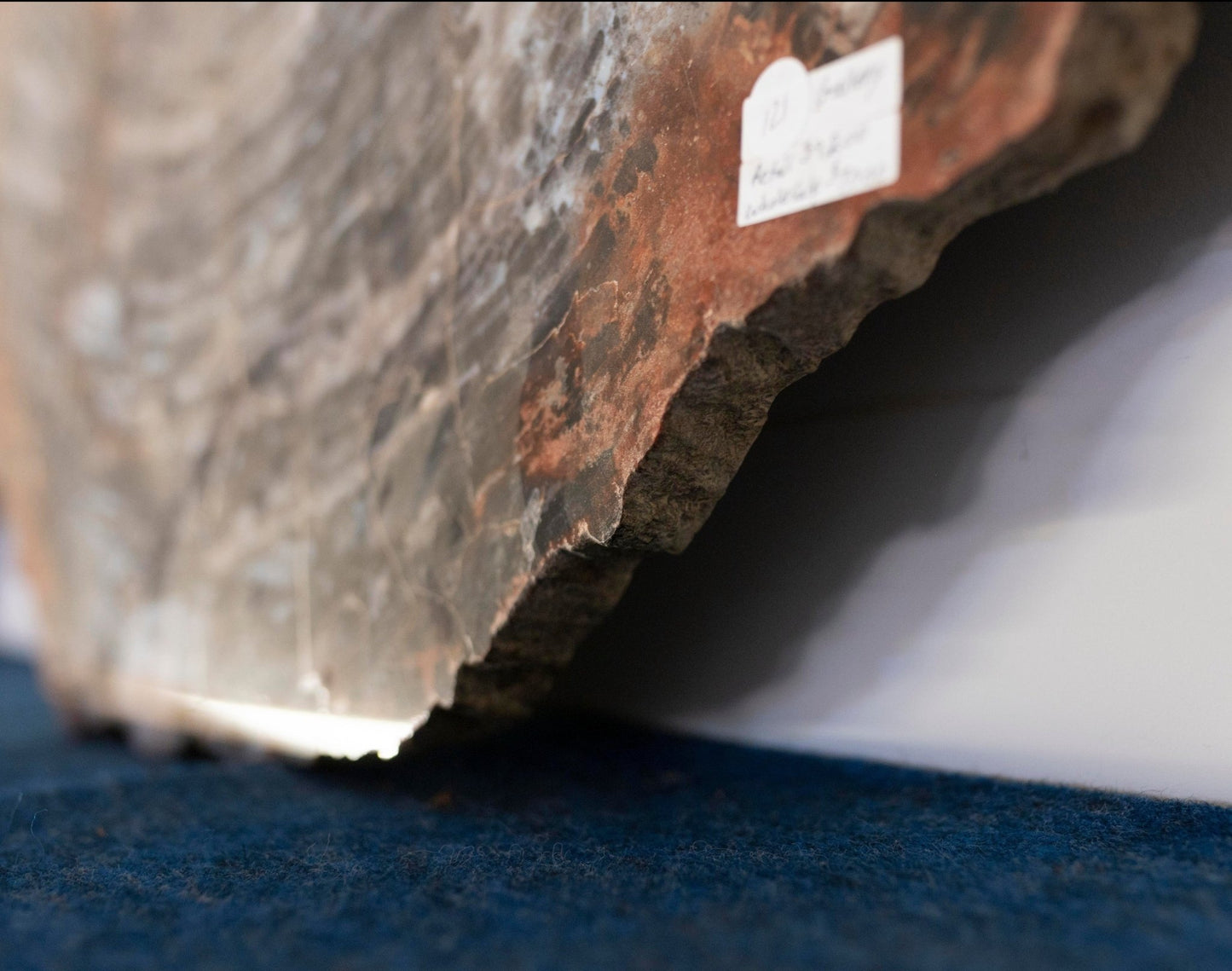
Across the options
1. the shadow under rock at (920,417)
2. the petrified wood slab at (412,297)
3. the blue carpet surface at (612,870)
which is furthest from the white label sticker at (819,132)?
the blue carpet surface at (612,870)

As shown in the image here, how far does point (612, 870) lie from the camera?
2.95 feet

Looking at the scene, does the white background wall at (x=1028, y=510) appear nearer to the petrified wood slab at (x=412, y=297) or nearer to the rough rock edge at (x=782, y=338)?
the rough rock edge at (x=782, y=338)

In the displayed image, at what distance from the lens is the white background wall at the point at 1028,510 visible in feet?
3.03

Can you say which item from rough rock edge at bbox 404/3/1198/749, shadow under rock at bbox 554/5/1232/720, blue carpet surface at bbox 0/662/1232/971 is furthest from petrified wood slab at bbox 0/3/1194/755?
shadow under rock at bbox 554/5/1232/720

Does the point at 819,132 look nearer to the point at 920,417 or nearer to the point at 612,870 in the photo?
the point at 920,417

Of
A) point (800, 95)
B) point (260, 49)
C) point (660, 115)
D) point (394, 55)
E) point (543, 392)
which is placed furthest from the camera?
point (260, 49)

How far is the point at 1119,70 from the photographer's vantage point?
0.67m

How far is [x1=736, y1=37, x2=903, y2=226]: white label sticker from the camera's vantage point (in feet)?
2.46

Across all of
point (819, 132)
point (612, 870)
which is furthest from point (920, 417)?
point (612, 870)

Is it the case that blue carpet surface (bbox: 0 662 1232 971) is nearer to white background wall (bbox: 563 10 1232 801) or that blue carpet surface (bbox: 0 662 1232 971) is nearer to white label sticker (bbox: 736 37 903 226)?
white background wall (bbox: 563 10 1232 801)

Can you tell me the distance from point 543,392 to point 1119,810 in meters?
0.70

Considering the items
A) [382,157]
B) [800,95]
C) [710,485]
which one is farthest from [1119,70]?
[382,157]

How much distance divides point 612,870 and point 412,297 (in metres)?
0.72

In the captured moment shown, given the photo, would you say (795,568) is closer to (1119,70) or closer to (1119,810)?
(1119,810)
